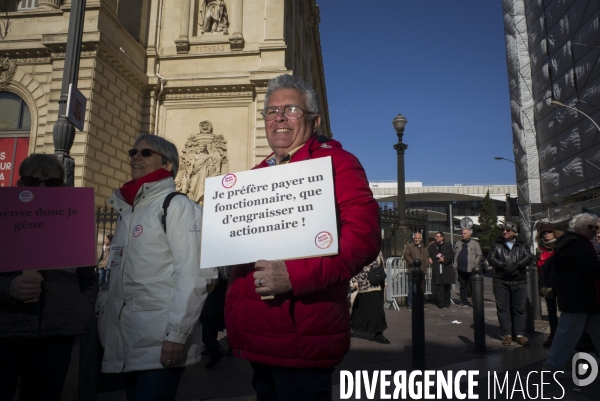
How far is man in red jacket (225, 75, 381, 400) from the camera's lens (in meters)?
1.77

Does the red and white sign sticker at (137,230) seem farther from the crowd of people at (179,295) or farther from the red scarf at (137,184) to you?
the red scarf at (137,184)

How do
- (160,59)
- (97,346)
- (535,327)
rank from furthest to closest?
(160,59) < (535,327) < (97,346)

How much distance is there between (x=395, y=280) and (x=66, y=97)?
8.72 m

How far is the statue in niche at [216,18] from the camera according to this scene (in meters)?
19.4

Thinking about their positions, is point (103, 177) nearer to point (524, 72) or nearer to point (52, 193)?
point (52, 193)

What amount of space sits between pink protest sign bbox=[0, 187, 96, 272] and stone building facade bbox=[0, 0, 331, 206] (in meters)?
13.3

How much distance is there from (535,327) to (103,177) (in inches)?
560

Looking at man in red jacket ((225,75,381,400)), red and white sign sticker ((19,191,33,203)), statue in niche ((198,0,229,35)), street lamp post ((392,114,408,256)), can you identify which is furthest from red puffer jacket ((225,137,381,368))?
statue in niche ((198,0,229,35))

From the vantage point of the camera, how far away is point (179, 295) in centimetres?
222

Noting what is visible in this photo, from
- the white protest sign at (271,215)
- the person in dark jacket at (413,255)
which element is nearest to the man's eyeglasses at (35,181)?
the white protest sign at (271,215)

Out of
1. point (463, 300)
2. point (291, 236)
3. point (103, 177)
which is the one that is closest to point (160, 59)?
point (103, 177)

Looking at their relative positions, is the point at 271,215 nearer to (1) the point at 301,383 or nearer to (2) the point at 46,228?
(1) the point at 301,383

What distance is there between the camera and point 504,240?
280 inches

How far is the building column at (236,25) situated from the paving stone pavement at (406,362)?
14.3 meters
